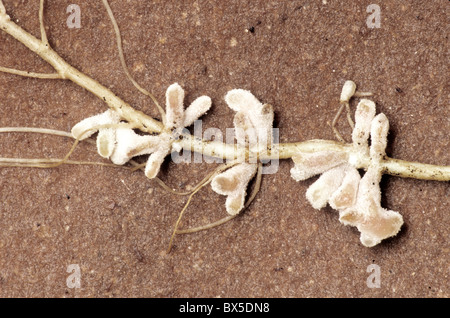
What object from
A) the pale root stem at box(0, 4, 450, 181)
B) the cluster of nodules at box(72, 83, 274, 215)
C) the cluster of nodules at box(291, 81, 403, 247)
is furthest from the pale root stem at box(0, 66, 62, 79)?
the cluster of nodules at box(291, 81, 403, 247)

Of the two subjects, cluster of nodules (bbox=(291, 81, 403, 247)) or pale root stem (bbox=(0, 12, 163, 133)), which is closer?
cluster of nodules (bbox=(291, 81, 403, 247))

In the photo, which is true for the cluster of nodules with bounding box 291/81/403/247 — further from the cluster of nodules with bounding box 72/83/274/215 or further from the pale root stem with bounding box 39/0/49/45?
the pale root stem with bounding box 39/0/49/45

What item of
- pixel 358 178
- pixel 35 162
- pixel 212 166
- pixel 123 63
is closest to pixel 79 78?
pixel 123 63

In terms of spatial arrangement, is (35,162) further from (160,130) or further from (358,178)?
(358,178)

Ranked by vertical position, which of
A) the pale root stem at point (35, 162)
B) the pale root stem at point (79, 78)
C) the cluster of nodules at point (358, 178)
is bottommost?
the cluster of nodules at point (358, 178)

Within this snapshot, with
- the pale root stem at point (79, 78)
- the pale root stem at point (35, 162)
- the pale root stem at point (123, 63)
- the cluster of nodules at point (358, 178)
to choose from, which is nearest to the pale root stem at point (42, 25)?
the pale root stem at point (79, 78)

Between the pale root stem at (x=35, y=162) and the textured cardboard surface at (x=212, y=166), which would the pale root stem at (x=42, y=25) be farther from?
the pale root stem at (x=35, y=162)
